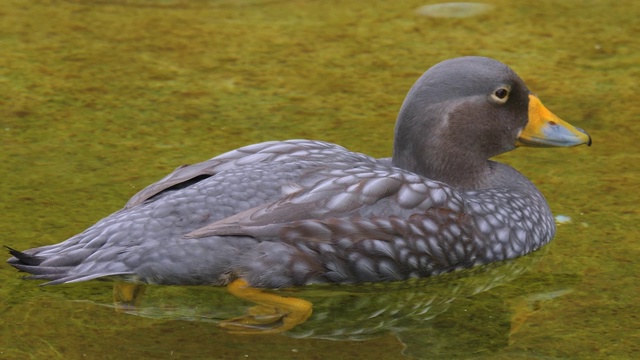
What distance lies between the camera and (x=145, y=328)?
5059 millimetres

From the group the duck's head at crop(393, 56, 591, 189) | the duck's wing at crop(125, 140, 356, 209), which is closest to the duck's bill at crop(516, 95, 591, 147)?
the duck's head at crop(393, 56, 591, 189)

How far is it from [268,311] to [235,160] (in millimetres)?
798

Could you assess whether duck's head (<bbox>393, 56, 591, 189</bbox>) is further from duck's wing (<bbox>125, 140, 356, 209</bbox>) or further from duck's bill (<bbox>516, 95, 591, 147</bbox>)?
duck's wing (<bbox>125, 140, 356, 209</bbox>)

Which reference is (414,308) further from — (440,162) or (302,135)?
(302,135)

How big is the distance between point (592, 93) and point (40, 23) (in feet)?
12.1

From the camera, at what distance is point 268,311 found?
522 cm

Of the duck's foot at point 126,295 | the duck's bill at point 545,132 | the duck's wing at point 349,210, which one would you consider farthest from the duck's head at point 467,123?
the duck's foot at point 126,295

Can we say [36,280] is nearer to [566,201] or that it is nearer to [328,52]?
[566,201]

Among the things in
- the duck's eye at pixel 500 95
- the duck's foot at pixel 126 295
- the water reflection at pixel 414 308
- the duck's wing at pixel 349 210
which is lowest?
the water reflection at pixel 414 308

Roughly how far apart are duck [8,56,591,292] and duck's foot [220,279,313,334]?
0.04 meters

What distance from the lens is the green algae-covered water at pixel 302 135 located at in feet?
16.6

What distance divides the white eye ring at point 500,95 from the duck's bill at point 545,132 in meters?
0.21

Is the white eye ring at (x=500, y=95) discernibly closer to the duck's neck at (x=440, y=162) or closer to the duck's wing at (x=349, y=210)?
the duck's neck at (x=440, y=162)

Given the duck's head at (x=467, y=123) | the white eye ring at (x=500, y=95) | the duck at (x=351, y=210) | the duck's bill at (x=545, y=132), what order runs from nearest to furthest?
the duck at (x=351, y=210) < the duck's head at (x=467, y=123) < the white eye ring at (x=500, y=95) < the duck's bill at (x=545, y=132)
